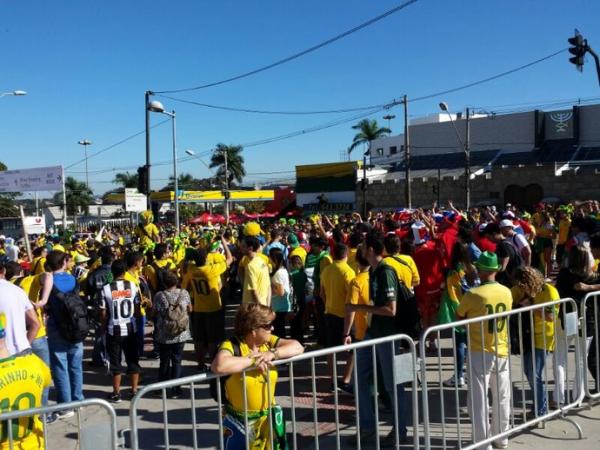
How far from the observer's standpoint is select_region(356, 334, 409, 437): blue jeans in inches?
193

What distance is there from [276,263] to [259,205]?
52137mm

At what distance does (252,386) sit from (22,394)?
1.30m

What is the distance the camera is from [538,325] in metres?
5.35

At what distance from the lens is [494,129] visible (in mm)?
54656

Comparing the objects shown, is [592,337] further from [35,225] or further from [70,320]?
[35,225]

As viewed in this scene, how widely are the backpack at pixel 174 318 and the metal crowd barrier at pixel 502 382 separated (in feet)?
9.80

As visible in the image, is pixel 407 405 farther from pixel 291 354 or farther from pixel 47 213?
pixel 47 213

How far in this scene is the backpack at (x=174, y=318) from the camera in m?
6.88

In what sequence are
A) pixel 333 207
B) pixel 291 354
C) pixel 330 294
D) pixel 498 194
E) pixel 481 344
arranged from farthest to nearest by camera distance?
pixel 333 207 → pixel 498 194 → pixel 330 294 → pixel 481 344 → pixel 291 354

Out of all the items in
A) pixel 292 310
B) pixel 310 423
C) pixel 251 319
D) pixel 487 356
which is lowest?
pixel 310 423

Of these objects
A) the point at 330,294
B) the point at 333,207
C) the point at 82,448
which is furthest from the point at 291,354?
the point at 333,207

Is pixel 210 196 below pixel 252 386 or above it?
above

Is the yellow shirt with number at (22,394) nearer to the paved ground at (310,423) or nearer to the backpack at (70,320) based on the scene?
the paved ground at (310,423)

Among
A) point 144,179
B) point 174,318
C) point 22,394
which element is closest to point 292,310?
point 174,318
